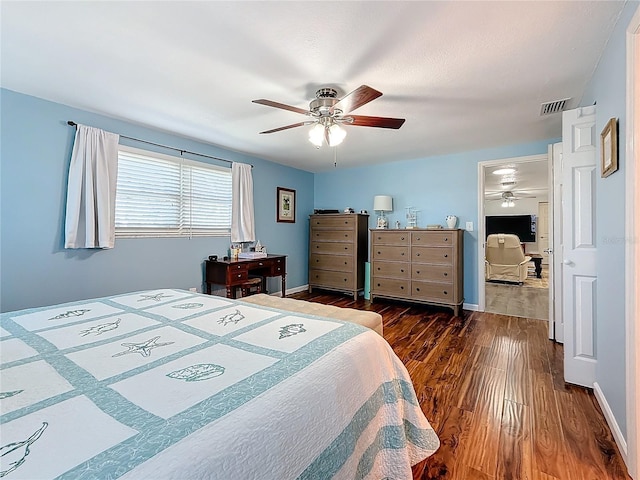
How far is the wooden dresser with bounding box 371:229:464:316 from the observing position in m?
3.97

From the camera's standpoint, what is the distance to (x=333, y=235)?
5059 millimetres

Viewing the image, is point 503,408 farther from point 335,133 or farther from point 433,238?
point 433,238

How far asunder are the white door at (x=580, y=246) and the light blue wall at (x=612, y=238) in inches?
5.6

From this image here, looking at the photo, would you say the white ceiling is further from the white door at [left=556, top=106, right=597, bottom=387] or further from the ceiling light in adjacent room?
the ceiling light in adjacent room

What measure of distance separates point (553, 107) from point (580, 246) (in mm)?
1368

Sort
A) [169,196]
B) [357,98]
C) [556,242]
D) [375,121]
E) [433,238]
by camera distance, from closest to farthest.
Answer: [357,98]
[375,121]
[556,242]
[169,196]
[433,238]

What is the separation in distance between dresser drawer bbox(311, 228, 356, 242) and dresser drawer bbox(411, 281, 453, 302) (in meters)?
1.23

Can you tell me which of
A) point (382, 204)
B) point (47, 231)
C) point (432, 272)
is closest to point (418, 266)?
point (432, 272)

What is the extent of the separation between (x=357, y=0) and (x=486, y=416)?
8.01 feet

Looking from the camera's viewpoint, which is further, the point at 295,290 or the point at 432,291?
the point at 295,290

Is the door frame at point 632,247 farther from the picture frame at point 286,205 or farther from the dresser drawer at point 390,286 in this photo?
the picture frame at point 286,205

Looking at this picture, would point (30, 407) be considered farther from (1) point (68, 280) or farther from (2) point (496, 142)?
(2) point (496, 142)

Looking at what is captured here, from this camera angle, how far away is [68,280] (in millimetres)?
2771

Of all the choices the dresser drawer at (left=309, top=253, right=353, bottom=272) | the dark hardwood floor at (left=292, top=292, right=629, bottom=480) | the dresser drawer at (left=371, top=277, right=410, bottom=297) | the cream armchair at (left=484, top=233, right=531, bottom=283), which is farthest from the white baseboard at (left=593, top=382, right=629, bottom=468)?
the cream armchair at (left=484, top=233, right=531, bottom=283)
